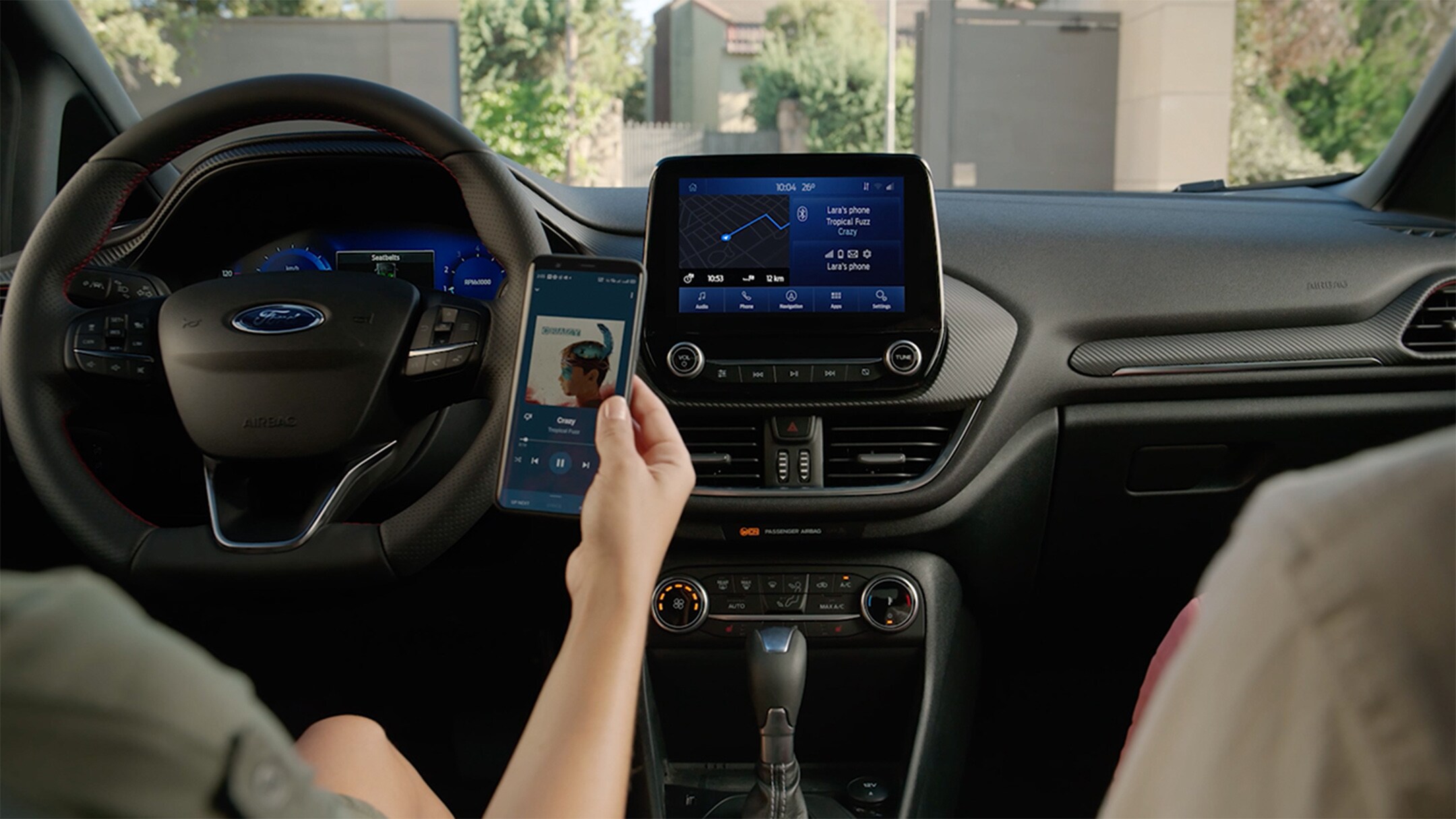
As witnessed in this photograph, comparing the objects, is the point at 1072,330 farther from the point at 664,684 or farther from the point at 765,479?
the point at 664,684

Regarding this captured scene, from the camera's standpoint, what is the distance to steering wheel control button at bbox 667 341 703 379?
1877 mm

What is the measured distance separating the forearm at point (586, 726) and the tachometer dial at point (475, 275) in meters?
1.13

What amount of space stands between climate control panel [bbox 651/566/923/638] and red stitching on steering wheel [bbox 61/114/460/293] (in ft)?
2.63

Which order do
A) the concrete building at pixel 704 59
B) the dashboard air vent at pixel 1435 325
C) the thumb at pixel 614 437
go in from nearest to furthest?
the thumb at pixel 614 437
the dashboard air vent at pixel 1435 325
the concrete building at pixel 704 59

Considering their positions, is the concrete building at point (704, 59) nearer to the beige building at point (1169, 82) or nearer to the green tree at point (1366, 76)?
the beige building at point (1169, 82)

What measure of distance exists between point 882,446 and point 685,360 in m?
0.37

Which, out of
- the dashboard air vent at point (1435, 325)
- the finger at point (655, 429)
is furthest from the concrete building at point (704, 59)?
the finger at point (655, 429)

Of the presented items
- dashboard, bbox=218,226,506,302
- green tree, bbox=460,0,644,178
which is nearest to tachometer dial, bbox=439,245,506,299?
dashboard, bbox=218,226,506,302

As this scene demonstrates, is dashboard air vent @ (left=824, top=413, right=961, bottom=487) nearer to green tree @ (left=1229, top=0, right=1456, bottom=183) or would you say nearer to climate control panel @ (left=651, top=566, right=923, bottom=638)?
climate control panel @ (left=651, top=566, right=923, bottom=638)

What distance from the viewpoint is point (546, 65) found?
27.7 feet

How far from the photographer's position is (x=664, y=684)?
→ 204 centimetres

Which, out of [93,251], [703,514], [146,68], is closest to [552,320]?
[703,514]

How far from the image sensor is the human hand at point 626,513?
2.91 feet

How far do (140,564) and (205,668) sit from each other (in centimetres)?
134
